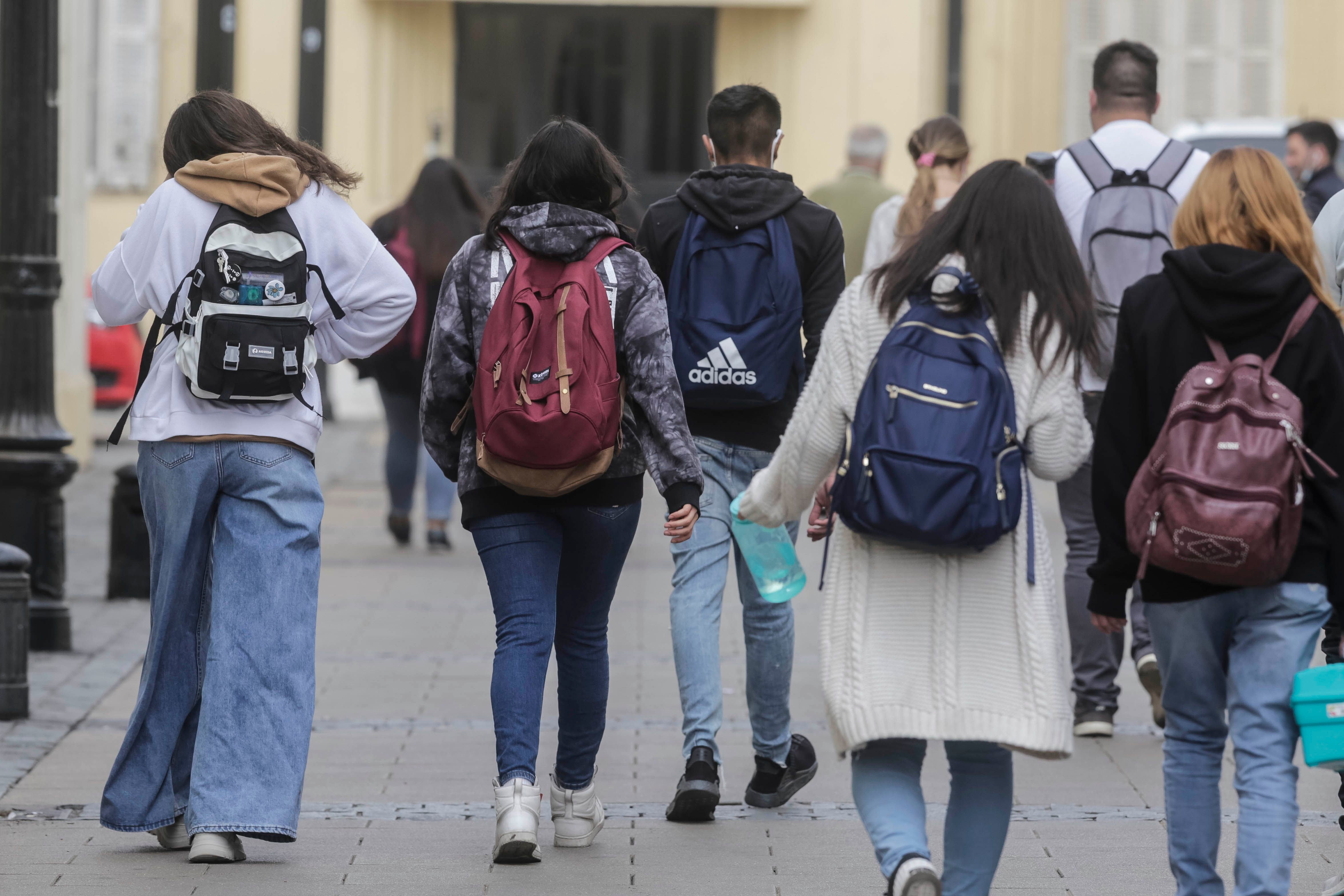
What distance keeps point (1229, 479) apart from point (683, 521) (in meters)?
1.37

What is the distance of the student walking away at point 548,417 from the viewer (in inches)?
181

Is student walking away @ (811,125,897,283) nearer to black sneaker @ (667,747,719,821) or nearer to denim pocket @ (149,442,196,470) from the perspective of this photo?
black sneaker @ (667,747,719,821)

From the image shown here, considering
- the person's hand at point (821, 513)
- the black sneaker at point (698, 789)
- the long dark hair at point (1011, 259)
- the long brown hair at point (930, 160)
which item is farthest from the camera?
the long brown hair at point (930, 160)

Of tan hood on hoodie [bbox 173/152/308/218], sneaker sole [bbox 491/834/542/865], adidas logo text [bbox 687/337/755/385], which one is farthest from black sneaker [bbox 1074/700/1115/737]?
tan hood on hoodie [bbox 173/152/308/218]

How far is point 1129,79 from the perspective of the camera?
654 centimetres

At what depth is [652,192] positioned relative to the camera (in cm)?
2083

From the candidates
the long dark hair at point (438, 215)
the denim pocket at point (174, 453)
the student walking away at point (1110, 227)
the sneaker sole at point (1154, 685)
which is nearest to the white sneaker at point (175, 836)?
the denim pocket at point (174, 453)

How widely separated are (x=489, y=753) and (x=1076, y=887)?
6.87 ft

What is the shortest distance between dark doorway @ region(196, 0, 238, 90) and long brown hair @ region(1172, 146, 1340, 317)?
1532 centimetres

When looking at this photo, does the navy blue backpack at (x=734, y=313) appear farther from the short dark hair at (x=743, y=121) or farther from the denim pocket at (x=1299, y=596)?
the denim pocket at (x=1299, y=596)

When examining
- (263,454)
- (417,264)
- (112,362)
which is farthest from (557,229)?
(112,362)

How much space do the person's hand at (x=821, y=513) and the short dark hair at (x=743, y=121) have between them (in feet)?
4.18

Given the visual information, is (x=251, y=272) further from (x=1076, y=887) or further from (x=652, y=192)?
(x=652, y=192)

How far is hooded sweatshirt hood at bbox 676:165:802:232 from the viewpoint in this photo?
5.35 metres
